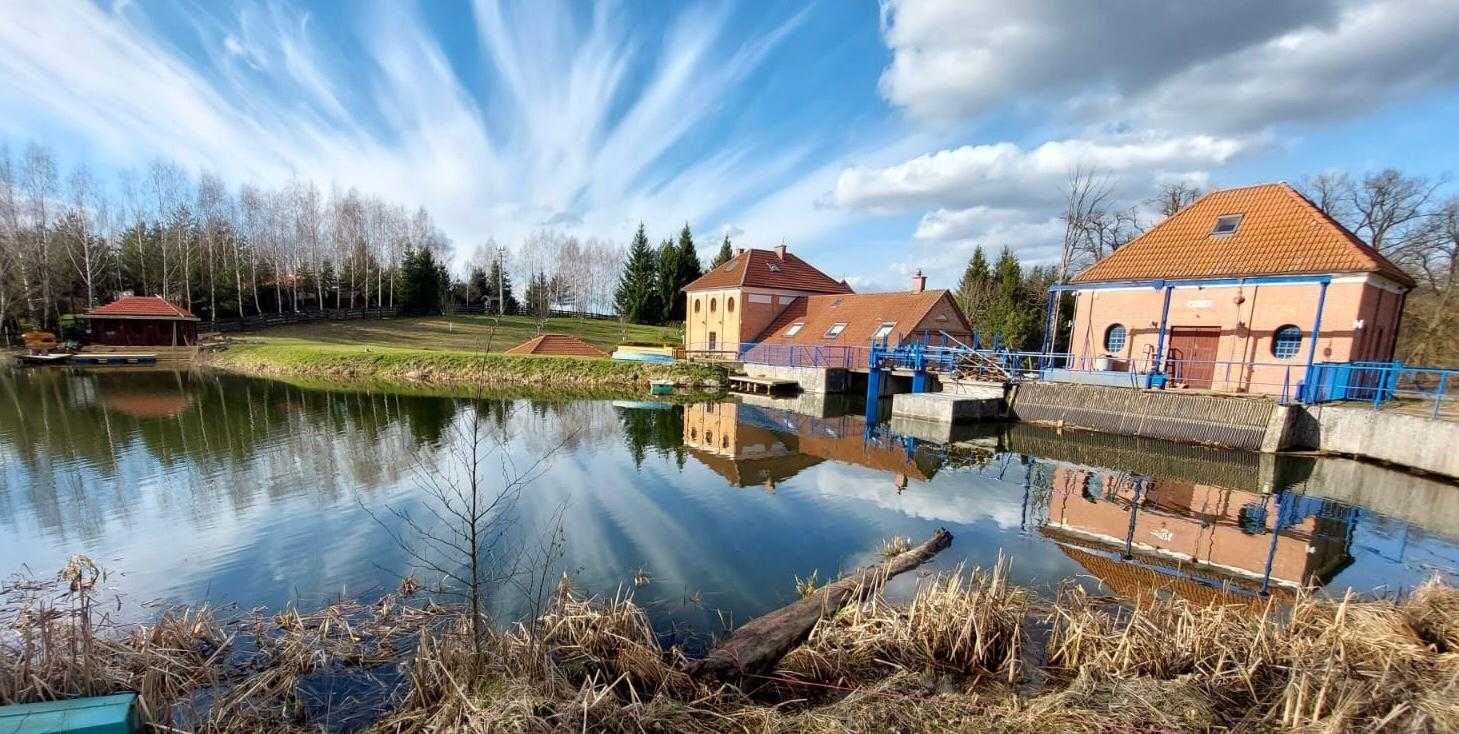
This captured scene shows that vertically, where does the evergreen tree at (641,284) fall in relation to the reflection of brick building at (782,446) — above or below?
above

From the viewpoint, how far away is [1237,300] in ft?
55.9

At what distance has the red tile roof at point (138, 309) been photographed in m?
31.8

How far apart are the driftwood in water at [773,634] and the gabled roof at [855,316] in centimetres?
2156

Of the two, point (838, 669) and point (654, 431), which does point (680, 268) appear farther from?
point (838, 669)

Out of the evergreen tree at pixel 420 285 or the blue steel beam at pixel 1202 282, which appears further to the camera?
the evergreen tree at pixel 420 285

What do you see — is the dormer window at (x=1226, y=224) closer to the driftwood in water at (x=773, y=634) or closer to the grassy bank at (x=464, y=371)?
the grassy bank at (x=464, y=371)

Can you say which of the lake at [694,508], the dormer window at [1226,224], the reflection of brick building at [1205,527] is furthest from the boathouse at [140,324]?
the dormer window at [1226,224]

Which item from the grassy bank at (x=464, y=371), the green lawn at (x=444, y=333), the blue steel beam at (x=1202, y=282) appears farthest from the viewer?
the green lawn at (x=444, y=333)

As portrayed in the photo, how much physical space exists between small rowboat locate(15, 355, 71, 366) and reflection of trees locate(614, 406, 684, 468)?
3018 cm

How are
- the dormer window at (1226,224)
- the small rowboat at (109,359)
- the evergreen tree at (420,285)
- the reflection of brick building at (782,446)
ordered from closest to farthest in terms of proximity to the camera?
the reflection of brick building at (782,446), the dormer window at (1226,224), the small rowboat at (109,359), the evergreen tree at (420,285)

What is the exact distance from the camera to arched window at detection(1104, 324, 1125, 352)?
19766mm

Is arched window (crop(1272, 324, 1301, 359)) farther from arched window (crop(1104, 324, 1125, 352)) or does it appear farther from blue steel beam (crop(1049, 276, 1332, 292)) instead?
arched window (crop(1104, 324, 1125, 352))

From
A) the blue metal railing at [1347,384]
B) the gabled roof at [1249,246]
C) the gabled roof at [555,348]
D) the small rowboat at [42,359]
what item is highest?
the gabled roof at [1249,246]

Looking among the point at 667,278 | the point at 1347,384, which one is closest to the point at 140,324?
the point at 667,278
